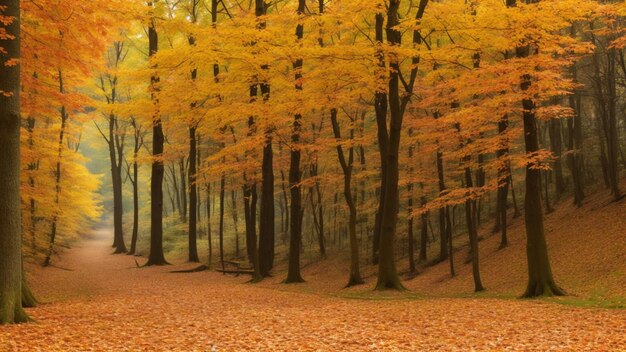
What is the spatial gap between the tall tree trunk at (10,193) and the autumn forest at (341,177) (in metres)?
0.03

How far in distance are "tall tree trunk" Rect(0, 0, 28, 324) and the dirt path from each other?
649mm

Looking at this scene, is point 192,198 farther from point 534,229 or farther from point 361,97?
point 534,229

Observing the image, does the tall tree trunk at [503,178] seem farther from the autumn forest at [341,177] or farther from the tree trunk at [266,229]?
the tree trunk at [266,229]

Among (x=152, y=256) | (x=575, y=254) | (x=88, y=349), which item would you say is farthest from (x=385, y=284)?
(x=152, y=256)

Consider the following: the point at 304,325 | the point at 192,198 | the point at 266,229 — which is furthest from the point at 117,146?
the point at 304,325

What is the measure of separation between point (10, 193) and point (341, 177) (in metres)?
16.3

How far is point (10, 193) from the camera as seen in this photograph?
336 inches

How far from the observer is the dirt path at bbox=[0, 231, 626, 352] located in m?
7.32

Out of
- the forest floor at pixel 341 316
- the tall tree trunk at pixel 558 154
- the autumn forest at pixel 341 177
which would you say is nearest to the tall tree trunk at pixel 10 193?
the autumn forest at pixel 341 177

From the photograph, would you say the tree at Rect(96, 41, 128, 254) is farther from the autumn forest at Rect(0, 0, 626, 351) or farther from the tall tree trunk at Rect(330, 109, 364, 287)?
the tall tree trunk at Rect(330, 109, 364, 287)

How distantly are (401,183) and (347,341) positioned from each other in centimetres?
1310

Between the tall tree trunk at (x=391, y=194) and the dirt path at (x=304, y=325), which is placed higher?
the tall tree trunk at (x=391, y=194)

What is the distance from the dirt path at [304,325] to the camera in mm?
7324

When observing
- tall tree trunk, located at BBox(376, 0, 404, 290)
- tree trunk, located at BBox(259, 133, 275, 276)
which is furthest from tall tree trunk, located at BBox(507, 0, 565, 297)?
tree trunk, located at BBox(259, 133, 275, 276)
